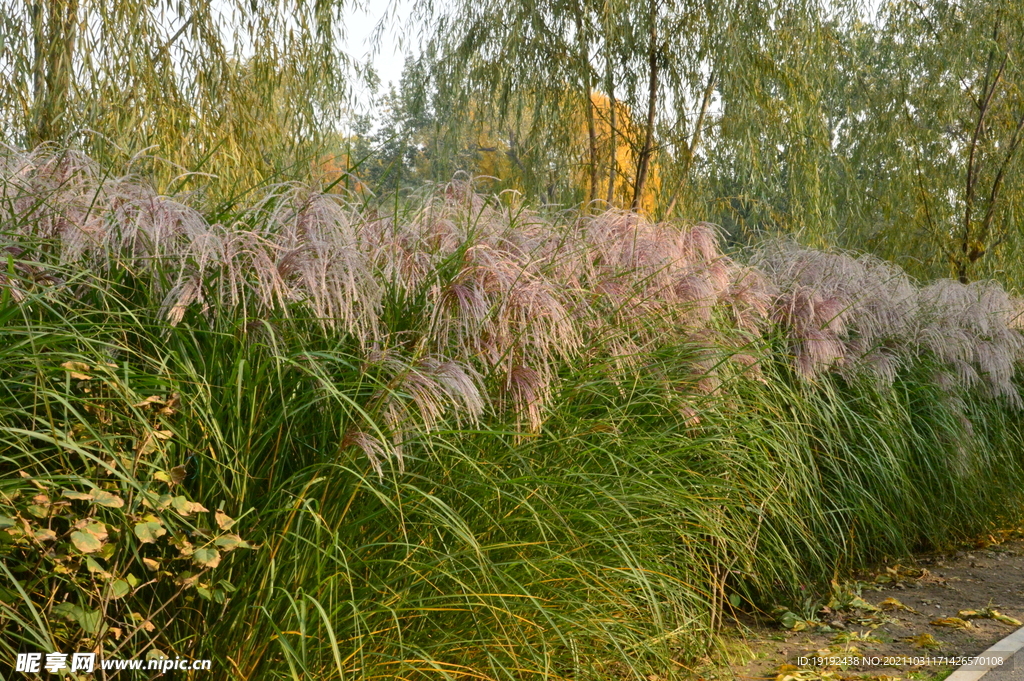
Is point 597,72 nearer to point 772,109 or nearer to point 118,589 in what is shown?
point 772,109

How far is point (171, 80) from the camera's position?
5926mm

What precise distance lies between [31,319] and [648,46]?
6.83m

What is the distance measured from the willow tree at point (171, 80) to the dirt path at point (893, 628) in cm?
326

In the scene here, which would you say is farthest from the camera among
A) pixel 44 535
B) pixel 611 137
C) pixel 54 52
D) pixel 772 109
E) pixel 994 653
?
pixel 611 137

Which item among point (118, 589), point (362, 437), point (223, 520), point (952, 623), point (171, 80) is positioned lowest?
point (952, 623)

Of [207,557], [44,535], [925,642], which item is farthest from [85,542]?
[925,642]

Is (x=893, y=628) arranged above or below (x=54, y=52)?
below

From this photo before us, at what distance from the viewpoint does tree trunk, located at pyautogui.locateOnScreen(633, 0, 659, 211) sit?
8.23 metres

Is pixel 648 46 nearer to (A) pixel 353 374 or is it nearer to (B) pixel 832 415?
(B) pixel 832 415

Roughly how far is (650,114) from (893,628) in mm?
5147

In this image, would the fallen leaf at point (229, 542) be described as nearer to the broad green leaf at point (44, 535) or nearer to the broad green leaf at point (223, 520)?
the broad green leaf at point (223, 520)

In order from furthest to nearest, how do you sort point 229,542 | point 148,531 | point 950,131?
point 950,131, point 229,542, point 148,531

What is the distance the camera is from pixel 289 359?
249cm

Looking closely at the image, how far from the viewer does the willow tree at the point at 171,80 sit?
5.43 meters
